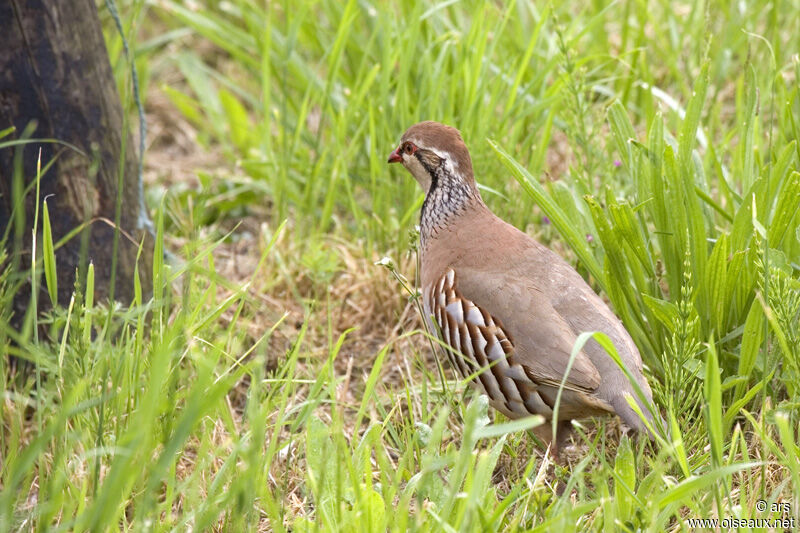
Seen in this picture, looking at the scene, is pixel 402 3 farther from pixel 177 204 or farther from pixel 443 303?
pixel 443 303

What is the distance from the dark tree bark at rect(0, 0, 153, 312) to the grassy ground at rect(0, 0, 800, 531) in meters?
0.19

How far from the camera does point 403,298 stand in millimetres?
3750

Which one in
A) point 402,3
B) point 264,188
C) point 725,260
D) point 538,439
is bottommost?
point 538,439

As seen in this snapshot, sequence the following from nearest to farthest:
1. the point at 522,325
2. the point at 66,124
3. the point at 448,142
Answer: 1. the point at 522,325
2. the point at 66,124
3. the point at 448,142

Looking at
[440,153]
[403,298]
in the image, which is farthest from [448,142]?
[403,298]

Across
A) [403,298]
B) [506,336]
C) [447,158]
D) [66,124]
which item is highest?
[66,124]

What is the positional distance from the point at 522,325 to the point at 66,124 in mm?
1538

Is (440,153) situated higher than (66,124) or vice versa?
(66,124)

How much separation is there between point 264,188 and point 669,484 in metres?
2.51

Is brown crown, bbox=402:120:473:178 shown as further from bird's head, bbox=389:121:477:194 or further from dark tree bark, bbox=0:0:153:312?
dark tree bark, bbox=0:0:153:312

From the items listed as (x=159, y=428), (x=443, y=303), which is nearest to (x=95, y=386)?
(x=159, y=428)

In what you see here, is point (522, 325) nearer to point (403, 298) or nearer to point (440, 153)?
point (440, 153)

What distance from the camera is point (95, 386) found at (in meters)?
2.72

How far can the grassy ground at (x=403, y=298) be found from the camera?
2.24 metres
